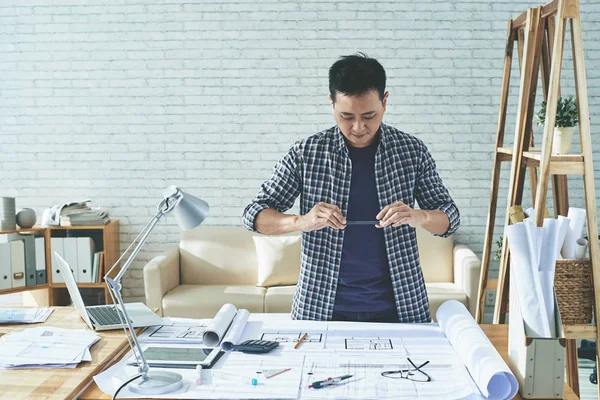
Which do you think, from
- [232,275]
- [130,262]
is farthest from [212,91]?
[130,262]

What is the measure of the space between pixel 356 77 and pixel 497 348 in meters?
0.95

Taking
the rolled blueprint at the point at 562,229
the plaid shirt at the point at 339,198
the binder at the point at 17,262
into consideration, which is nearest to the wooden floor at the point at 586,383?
the rolled blueprint at the point at 562,229

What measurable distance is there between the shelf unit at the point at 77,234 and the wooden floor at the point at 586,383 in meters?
3.13

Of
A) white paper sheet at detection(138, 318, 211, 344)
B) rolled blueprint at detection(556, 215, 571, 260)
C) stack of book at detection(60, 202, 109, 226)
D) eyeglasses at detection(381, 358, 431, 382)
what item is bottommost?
white paper sheet at detection(138, 318, 211, 344)

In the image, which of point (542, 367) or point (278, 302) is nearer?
point (542, 367)

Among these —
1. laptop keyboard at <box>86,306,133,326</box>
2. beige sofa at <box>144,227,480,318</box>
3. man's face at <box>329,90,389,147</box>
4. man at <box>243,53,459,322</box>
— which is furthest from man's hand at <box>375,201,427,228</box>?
beige sofa at <box>144,227,480,318</box>

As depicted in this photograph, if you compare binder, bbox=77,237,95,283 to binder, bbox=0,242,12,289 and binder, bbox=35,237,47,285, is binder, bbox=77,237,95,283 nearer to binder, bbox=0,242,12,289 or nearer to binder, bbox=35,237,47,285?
binder, bbox=35,237,47,285

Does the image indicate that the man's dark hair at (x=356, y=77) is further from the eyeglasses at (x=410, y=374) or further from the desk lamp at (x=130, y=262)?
the eyeglasses at (x=410, y=374)

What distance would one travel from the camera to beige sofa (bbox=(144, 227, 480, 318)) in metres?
4.41

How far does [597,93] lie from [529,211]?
2313mm

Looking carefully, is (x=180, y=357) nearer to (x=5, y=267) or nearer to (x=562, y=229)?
(x=562, y=229)

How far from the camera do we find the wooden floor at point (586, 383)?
3.81 meters

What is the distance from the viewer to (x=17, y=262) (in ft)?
15.4

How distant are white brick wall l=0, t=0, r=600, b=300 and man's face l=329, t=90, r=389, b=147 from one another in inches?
110
